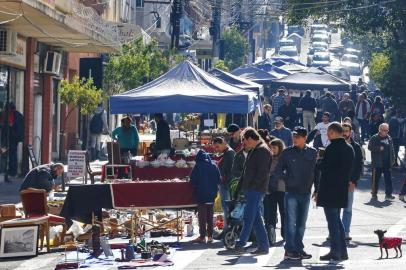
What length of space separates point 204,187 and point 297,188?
2.71 metres

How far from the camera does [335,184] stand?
59.9 ft

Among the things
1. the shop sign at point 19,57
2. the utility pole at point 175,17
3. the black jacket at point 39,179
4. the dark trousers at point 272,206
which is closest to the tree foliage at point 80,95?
the shop sign at point 19,57

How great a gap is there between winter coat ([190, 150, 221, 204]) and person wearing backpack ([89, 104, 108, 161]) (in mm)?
19076

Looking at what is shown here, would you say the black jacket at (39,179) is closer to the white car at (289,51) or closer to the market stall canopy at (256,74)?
the market stall canopy at (256,74)

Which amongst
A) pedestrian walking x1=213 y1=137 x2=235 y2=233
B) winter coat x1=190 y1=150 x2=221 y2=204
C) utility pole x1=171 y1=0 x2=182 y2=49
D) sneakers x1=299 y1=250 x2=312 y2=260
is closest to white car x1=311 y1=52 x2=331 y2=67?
utility pole x1=171 y1=0 x2=182 y2=49

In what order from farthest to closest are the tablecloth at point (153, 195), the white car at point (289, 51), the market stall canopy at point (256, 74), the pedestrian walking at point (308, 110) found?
1. the white car at point (289, 51)
2. the market stall canopy at point (256, 74)
3. the pedestrian walking at point (308, 110)
4. the tablecloth at point (153, 195)

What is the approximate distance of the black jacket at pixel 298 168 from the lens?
18562 mm

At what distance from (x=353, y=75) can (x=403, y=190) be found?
84488 mm

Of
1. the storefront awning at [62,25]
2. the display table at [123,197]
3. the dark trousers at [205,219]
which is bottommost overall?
the dark trousers at [205,219]

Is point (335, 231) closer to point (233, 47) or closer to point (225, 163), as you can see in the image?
point (225, 163)

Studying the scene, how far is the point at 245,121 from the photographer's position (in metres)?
38.7

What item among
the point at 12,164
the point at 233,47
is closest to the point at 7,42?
the point at 12,164

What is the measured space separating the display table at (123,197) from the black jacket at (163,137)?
920 centimetres

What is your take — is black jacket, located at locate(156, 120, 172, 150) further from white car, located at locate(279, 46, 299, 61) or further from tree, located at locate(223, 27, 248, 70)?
white car, located at locate(279, 46, 299, 61)
